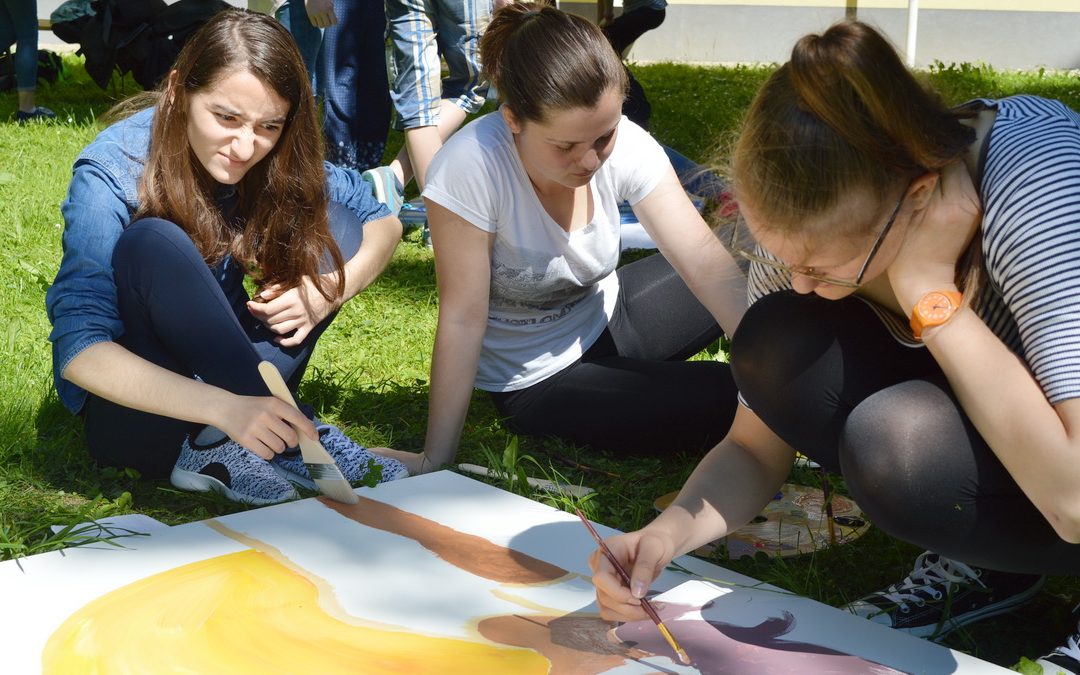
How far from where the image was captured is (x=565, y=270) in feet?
7.84

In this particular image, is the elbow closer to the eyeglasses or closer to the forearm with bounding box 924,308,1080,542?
the forearm with bounding box 924,308,1080,542

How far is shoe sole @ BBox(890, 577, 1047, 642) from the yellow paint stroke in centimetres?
60

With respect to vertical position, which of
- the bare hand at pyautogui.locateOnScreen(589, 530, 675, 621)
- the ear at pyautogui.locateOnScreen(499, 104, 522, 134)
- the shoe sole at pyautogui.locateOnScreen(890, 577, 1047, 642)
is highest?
the ear at pyautogui.locateOnScreen(499, 104, 522, 134)

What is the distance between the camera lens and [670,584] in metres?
1.76

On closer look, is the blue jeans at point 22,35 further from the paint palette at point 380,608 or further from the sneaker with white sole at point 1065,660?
the sneaker with white sole at point 1065,660

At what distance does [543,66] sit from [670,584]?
3.18 ft

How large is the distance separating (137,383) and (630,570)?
3.03 ft

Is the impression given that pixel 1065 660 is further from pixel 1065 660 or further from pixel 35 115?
pixel 35 115

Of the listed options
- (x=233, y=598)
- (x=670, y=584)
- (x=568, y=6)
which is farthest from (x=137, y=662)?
(x=568, y=6)

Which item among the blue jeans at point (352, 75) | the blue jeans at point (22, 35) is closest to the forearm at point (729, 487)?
the blue jeans at point (352, 75)

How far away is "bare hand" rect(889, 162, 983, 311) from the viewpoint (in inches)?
55.6

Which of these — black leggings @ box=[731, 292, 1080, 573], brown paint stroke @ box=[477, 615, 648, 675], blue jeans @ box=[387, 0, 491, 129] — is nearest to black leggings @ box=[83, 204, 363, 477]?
brown paint stroke @ box=[477, 615, 648, 675]

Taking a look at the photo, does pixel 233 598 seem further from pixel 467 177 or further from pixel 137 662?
pixel 467 177

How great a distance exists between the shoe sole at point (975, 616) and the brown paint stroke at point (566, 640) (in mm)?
453
